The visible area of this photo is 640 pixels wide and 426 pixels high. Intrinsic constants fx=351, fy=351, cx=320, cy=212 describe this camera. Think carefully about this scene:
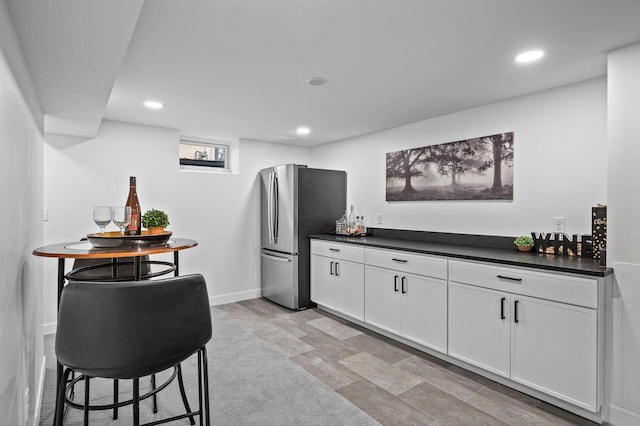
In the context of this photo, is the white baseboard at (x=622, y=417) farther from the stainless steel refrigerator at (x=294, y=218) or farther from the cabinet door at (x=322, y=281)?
the stainless steel refrigerator at (x=294, y=218)

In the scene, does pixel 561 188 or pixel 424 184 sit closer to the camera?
pixel 561 188

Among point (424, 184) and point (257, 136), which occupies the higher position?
point (257, 136)

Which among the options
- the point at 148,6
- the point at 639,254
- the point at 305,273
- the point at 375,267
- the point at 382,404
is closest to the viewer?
the point at 148,6

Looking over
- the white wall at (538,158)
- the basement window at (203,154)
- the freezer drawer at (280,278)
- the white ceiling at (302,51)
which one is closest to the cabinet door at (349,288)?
the freezer drawer at (280,278)

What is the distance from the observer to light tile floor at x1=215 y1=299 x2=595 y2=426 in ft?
7.22

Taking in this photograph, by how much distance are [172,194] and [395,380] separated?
3.29 metres

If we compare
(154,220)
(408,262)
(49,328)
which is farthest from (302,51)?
(49,328)

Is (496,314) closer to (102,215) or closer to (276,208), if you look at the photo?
(102,215)

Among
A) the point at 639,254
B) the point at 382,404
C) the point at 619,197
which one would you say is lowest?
the point at 382,404

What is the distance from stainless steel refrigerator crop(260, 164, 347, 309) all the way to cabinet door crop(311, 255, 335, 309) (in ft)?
0.36

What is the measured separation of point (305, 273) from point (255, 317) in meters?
0.81

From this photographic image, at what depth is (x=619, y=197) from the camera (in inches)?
84.0

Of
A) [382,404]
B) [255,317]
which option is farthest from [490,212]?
[255,317]

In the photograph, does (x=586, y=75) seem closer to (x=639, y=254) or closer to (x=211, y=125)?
(x=639, y=254)
